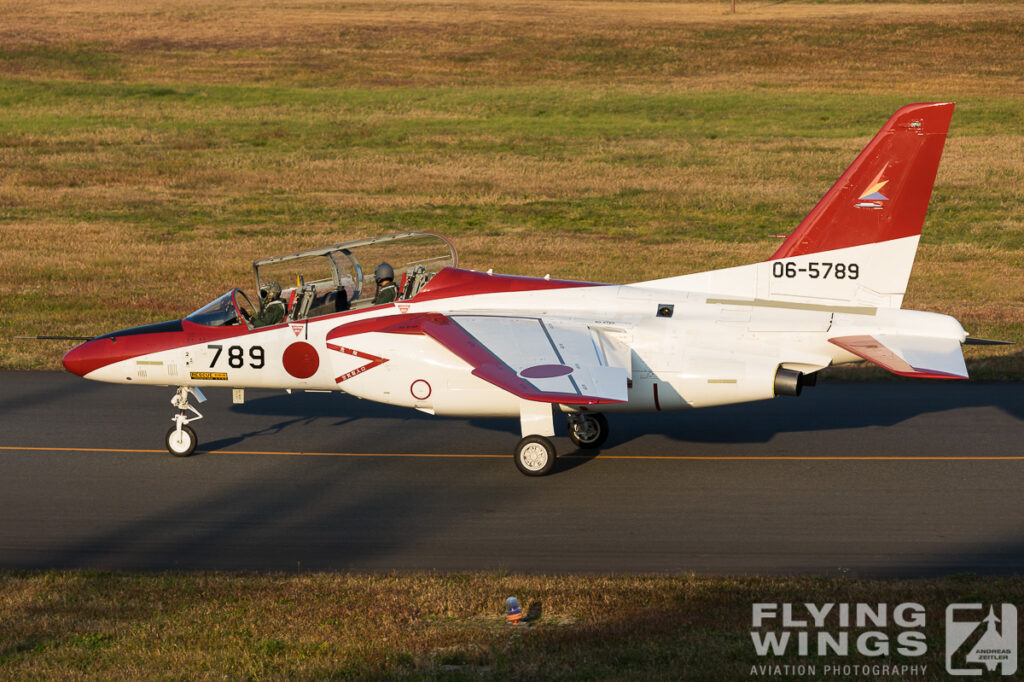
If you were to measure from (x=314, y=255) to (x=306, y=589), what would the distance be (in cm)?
581

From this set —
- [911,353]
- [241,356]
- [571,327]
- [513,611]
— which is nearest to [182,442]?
[241,356]

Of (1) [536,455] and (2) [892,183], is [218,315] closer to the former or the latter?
(1) [536,455]

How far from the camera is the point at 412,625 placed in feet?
36.4

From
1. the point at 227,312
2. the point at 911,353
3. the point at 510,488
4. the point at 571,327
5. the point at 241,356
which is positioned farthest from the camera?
the point at 227,312

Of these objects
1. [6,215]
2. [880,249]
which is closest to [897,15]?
[6,215]

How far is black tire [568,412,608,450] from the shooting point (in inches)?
667

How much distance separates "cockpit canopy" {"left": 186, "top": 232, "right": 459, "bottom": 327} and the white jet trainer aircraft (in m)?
0.02

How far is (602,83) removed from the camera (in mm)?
66562

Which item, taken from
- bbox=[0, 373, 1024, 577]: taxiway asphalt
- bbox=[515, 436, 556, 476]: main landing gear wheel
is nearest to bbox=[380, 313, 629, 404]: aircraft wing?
bbox=[515, 436, 556, 476]: main landing gear wheel

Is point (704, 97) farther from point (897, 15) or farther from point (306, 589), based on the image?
point (306, 589)

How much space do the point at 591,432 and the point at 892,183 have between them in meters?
5.40

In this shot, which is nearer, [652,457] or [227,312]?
[227,312]

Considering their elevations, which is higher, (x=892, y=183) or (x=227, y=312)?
(x=892, y=183)

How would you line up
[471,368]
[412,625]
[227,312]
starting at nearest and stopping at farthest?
[412,625] → [471,368] → [227,312]
